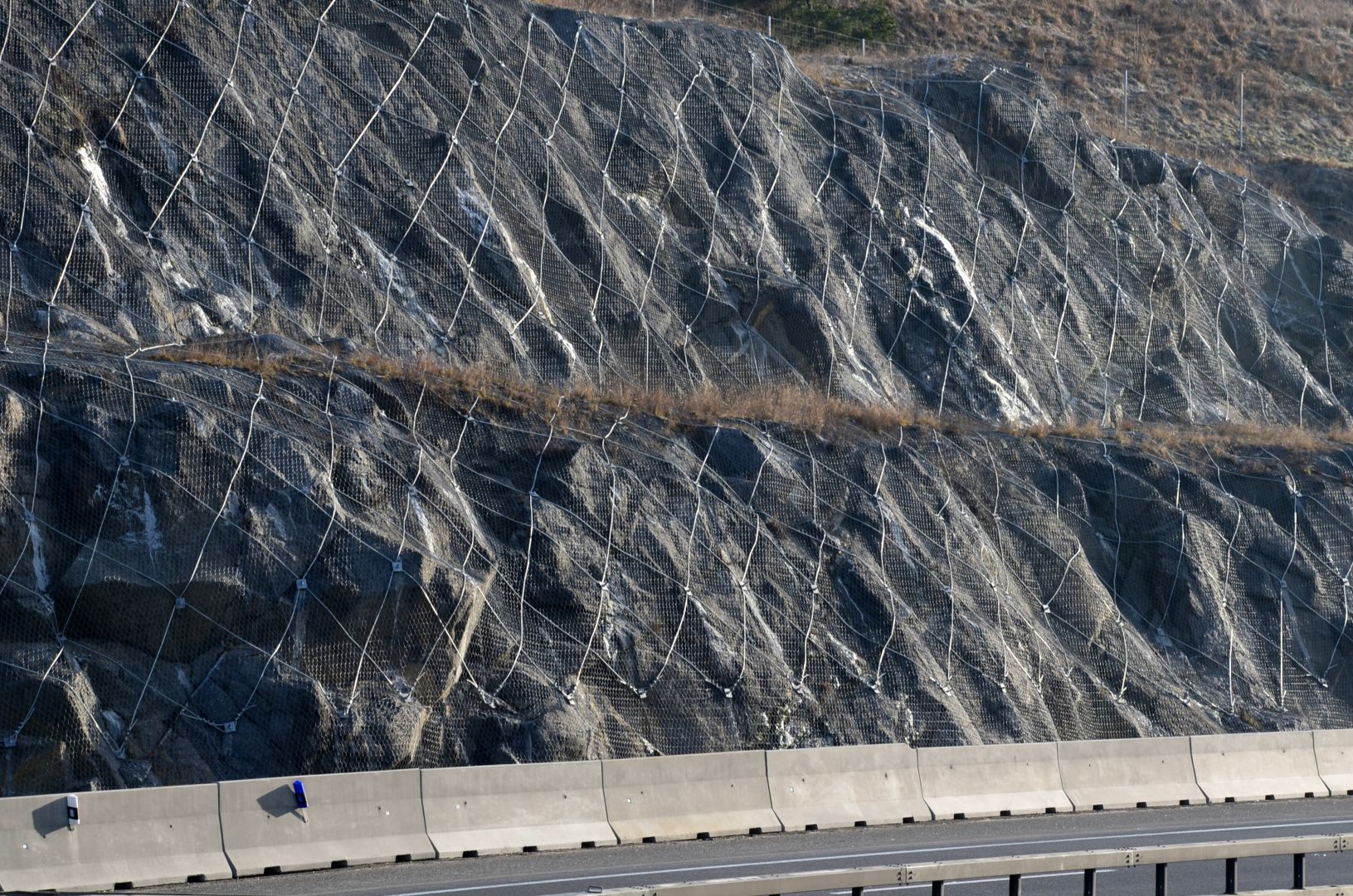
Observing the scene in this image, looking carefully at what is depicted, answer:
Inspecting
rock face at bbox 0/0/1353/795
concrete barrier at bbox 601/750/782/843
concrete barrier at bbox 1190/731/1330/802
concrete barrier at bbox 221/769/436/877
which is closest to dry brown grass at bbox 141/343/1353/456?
rock face at bbox 0/0/1353/795

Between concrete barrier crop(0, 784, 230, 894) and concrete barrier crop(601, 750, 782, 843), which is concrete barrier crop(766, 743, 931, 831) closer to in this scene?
concrete barrier crop(601, 750, 782, 843)

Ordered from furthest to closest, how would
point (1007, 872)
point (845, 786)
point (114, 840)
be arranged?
point (845, 786)
point (114, 840)
point (1007, 872)

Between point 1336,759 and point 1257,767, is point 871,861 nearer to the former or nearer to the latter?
point 1257,767

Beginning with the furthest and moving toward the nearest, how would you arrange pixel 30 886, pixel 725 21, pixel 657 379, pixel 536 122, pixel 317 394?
1. pixel 725 21
2. pixel 536 122
3. pixel 657 379
4. pixel 317 394
5. pixel 30 886

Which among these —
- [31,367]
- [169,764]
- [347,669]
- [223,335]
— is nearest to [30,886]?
[169,764]

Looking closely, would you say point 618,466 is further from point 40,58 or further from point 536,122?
point 40,58

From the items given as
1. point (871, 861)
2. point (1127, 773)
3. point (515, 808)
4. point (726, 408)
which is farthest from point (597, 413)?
point (871, 861)
